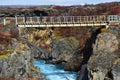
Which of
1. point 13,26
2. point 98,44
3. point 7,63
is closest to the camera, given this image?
point 7,63

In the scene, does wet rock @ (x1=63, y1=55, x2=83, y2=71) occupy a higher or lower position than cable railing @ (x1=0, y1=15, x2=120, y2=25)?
lower

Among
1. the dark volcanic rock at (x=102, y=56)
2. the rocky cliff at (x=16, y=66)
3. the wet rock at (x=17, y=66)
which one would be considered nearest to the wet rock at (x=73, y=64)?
the dark volcanic rock at (x=102, y=56)

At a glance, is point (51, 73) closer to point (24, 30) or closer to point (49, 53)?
point (49, 53)

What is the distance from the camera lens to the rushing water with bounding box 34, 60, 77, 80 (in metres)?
89.0

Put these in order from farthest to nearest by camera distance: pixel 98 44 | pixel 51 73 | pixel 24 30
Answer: pixel 24 30 < pixel 51 73 < pixel 98 44

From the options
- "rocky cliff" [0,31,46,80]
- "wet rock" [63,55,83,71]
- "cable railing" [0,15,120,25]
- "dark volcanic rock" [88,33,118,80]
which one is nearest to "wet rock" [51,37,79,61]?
"wet rock" [63,55,83,71]

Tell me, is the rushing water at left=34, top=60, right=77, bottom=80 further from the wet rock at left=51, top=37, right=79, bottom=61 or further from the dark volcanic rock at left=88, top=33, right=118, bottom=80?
Result: the dark volcanic rock at left=88, top=33, right=118, bottom=80

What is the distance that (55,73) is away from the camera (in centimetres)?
9331

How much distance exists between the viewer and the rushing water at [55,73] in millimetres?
89000

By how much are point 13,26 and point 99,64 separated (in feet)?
94.6

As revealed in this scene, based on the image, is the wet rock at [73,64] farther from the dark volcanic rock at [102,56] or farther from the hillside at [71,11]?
the hillside at [71,11]

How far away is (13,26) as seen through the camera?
100812 mm

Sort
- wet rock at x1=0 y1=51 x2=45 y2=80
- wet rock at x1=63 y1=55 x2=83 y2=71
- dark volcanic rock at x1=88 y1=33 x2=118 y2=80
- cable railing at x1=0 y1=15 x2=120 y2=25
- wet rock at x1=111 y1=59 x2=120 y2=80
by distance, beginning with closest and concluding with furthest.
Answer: wet rock at x1=0 y1=51 x2=45 y2=80 → wet rock at x1=111 y1=59 x2=120 y2=80 → dark volcanic rock at x1=88 y1=33 x2=118 y2=80 → cable railing at x1=0 y1=15 x2=120 y2=25 → wet rock at x1=63 y1=55 x2=83 y2=71

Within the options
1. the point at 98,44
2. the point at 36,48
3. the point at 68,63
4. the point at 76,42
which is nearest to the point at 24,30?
the point at 36,48
